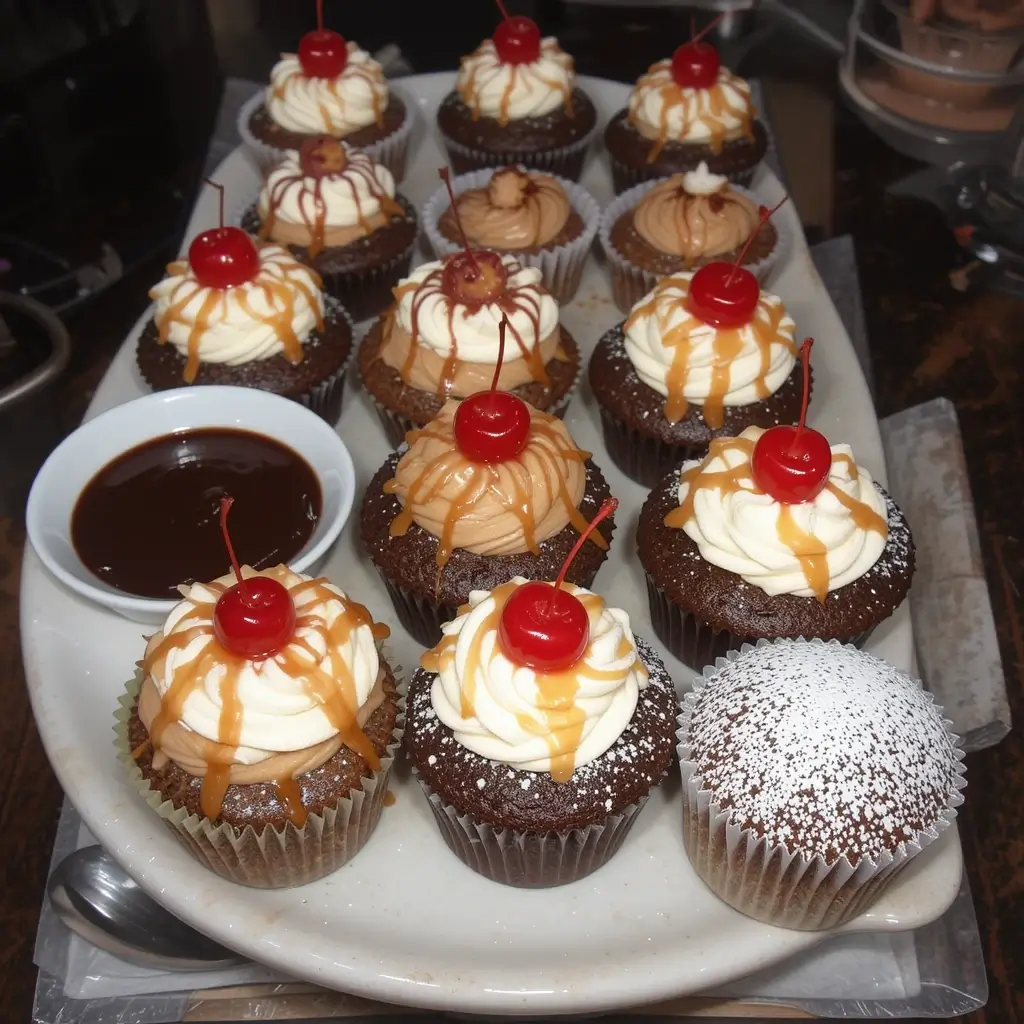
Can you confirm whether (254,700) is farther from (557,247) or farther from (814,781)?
(557,247)

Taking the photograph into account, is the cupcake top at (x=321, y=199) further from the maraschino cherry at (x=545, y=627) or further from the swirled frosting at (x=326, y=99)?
the maraschino cherry at (x=545, y=627)

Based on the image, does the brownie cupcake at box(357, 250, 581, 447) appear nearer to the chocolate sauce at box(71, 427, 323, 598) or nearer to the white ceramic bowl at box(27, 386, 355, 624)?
the white ceramic bowl at box(27, 386, 355, 624)

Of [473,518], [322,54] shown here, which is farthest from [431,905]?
[322,54]

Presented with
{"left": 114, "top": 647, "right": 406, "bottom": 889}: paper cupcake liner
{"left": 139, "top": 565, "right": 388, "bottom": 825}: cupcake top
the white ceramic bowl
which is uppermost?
{"left": 139, "top": 565, "right": 388, "bottom": 825}: cupcake top

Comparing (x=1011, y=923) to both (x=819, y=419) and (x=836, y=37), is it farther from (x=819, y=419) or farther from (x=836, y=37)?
(x=836, y=37)

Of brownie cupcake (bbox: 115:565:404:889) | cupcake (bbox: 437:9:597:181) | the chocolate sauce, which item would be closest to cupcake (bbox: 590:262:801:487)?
the chocolate sauce
